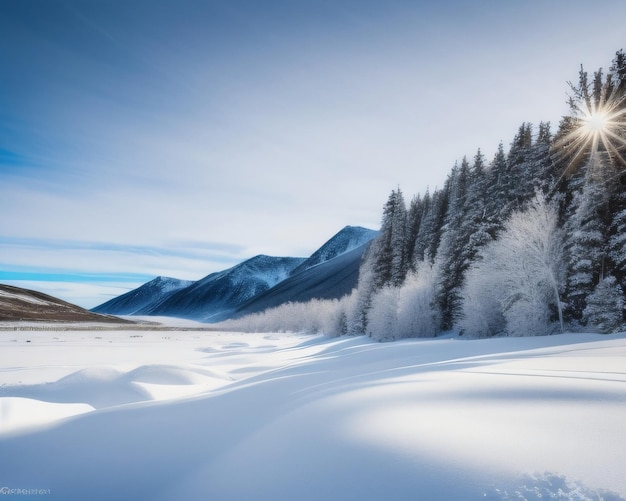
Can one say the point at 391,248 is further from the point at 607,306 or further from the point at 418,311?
the point at 607,306

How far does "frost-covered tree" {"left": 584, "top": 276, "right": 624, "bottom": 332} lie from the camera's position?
18.3m

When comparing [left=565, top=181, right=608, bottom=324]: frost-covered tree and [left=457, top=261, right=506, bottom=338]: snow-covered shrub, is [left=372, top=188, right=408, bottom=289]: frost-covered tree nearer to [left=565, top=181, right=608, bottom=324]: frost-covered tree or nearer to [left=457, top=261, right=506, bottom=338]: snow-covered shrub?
[left=457, top=261, right=506, bottom=338]: snow-covered shrub

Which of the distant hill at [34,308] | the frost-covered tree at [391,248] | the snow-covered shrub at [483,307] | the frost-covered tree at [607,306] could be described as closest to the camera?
the frost-covered tree at [607,306]

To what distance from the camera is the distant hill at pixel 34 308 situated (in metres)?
88.8

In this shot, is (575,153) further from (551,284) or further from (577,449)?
(577,449)

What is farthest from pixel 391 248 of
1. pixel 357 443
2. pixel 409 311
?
pixel 357 443

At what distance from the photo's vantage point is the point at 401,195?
50.5m

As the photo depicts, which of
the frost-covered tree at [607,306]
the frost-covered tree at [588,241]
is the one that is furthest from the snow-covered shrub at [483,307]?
the frost-covered tree at [607,306]

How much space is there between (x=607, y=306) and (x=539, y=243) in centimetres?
552

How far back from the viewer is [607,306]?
1875 cm

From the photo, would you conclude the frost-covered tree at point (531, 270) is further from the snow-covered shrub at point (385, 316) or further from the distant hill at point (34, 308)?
the distant hill at point (34, 308)

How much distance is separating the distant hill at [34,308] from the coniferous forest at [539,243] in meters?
96.0

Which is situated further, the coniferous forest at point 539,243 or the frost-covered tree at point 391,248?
the frost-covered tree at point 391,248

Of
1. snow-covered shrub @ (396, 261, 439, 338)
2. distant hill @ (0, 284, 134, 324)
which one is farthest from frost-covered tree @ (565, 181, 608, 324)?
distant hill @ (0, 284, 134, 324)
